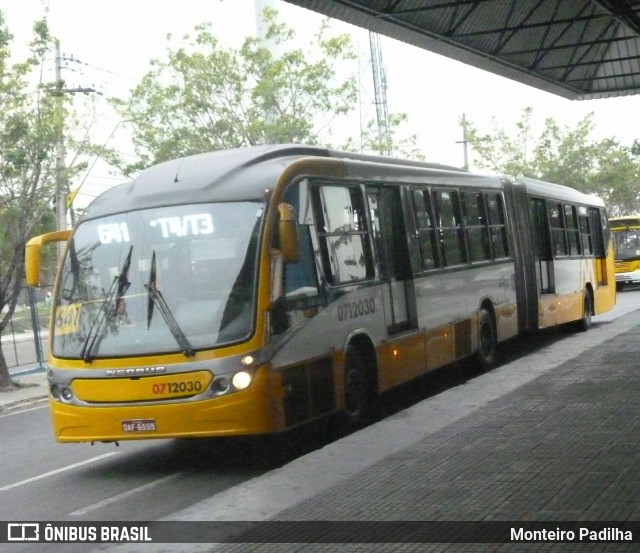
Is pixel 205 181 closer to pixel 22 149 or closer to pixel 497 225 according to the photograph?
pixel 497 225

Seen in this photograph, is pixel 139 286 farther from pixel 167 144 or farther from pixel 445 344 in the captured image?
pixel 167 144

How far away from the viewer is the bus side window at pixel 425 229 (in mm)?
14312

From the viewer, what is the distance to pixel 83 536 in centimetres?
786

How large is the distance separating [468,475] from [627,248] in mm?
37557

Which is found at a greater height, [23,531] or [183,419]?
[183,419]

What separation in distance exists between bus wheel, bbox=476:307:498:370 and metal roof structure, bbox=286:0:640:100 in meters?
4.60

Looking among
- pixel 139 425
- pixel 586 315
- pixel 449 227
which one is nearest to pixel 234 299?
pixel 139 425

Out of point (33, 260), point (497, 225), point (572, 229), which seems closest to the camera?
point (33, 260)

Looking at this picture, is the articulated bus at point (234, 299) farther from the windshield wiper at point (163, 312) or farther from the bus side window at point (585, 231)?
the bus side window at point (585, 231)

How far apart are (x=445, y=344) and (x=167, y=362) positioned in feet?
18.4

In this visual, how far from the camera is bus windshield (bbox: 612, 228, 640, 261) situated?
43.6 m

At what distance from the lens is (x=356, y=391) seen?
11852 mm

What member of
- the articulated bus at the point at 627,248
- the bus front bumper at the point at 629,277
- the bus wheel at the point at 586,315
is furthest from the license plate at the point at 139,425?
the bus front bumper at the point at 629,277

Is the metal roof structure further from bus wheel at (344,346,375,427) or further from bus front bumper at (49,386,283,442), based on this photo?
bus front bumper at (49,386,283,442)
